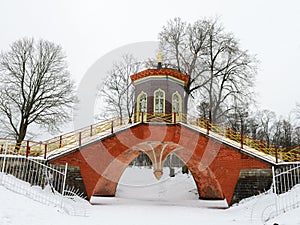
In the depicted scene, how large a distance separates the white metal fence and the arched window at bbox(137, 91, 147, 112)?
6.99 metres

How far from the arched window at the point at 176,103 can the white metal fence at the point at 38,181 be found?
839 cm

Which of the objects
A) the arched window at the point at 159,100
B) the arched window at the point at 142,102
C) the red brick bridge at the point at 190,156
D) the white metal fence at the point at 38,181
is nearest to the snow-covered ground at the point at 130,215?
the white metal fence at the point at 38,181

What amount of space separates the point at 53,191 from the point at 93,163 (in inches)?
106

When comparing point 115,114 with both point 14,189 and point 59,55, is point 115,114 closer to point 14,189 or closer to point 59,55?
point 59,55

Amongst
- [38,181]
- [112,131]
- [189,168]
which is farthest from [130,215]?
[189,168]

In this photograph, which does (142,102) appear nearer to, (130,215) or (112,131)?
(112,131)

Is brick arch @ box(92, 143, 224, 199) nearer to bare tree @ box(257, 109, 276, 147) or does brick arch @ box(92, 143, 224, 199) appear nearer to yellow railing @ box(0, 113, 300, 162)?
yellow railing @ box(0, 113, 300, 162)

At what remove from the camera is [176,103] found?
18922 mm

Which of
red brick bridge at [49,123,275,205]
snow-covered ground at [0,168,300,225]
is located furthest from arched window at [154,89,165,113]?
snow-covered ground at [0,168,300,225]

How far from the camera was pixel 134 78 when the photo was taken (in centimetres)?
1916

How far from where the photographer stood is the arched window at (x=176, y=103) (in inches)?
735

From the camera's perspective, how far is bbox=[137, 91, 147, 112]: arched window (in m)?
18.7

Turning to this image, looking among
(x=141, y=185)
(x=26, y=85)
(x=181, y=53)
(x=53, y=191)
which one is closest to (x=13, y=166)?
(x=53, y=191)

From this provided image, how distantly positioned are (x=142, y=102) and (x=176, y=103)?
90.0 inches
